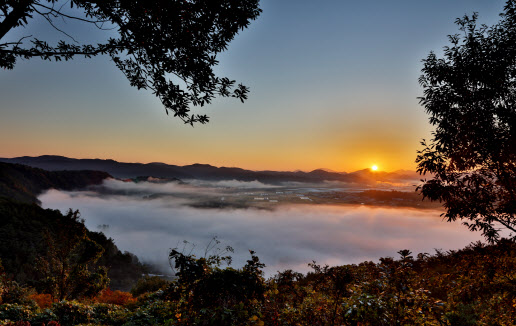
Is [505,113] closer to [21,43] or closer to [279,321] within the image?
[279,321]

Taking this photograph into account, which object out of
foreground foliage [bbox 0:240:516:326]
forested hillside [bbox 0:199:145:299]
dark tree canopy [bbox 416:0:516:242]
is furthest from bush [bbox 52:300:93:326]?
dark tree canopy [bbox 416:0:516:242]

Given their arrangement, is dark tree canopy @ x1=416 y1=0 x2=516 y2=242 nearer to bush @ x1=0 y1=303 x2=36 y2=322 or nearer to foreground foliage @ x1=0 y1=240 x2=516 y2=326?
Result: foreground foliage @ x1=0 y1=240 x2=516 y2=326

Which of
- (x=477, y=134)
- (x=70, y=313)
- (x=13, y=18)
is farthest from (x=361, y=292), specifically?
(x=70, y=313)

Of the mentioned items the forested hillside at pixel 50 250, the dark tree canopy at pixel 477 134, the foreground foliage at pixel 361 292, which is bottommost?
the forested hillside at pixel 50 250

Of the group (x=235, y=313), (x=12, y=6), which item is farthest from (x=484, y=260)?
(x=12, y=6)

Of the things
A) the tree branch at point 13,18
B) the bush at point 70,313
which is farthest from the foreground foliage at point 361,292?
the tree branch at point 13,18

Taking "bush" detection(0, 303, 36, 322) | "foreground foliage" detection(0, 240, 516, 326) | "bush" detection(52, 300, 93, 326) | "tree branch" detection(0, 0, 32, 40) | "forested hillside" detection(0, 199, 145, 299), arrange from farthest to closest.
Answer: "forested hillside" detection(0, 199, 145, 299), "bush" detection(52, 300, 93, 326), "bush" detection(0, 303, 36, 322), "foreground foliage" detection(0, 240, 516, 326), "tree branch" detection(0, 0, 32, 40)

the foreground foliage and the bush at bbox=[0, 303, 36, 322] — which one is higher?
the foreground foliage

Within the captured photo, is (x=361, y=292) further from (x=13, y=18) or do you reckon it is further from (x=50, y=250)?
(x=50, y=250)

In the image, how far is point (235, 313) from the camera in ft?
13.4

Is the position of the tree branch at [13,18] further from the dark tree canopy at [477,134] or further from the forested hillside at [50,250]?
the forested hillside at [50,250]

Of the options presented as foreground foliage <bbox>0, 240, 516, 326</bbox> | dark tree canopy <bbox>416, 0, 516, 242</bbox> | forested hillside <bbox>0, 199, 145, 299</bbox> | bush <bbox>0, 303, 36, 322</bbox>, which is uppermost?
dark tree canopy <bbox>416, 0, 516, 242</bbox>

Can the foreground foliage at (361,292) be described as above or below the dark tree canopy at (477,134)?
below

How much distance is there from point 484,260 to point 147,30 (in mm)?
9557
